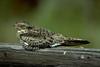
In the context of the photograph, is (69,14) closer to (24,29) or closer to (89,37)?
(89,37)

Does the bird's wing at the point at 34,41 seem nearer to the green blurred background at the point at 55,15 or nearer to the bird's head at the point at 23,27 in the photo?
the bird's head at the point at 23,27

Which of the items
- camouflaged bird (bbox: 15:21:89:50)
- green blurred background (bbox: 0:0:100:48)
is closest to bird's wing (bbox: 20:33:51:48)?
camouflaged bird (bbox: 15:21:89:50)

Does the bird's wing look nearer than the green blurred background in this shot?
Yes

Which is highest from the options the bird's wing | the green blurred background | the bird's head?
the green blurred background

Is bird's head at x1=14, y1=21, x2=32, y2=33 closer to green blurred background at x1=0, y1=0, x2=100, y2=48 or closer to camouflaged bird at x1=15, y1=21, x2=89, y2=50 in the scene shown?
camouflaged bird at x1=15, y1=21, x2=89, y2=50

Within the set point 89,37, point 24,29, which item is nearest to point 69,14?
point 89,37

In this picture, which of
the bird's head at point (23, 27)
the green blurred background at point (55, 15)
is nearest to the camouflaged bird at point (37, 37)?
the bird's head at point (23, 27)

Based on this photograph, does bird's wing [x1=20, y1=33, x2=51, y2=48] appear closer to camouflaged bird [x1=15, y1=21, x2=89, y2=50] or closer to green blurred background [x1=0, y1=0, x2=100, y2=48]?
camouflaged bird [x1=15, y1=21, x2=89, y2=50]

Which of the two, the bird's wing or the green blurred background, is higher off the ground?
the green blurred background
